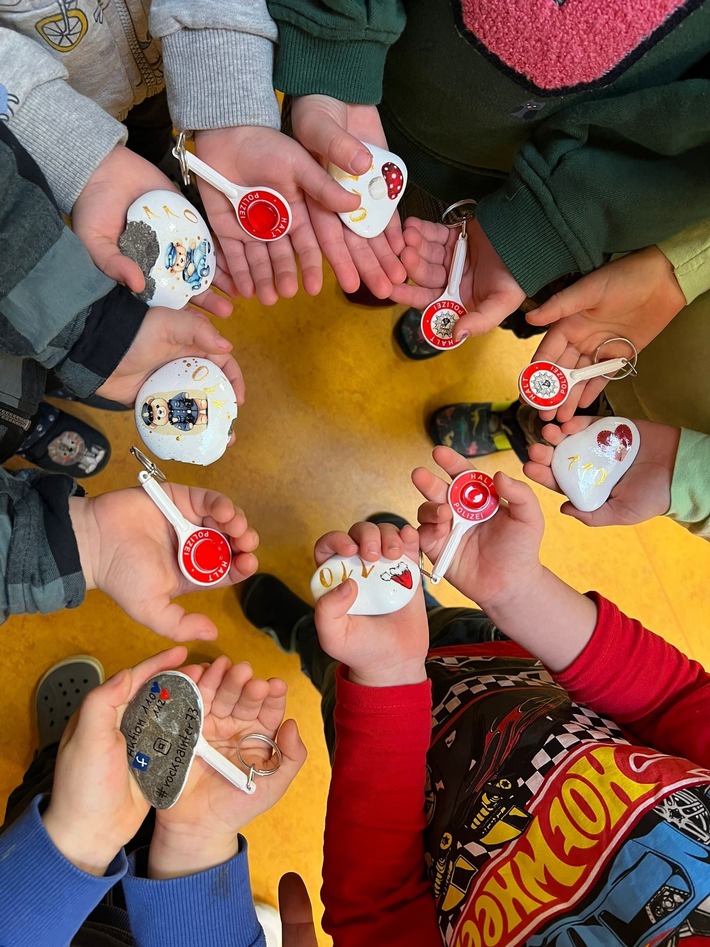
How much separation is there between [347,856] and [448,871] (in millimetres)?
102

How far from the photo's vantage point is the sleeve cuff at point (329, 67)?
67 centimetres

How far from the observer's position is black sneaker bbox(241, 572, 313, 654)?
41.3 inches

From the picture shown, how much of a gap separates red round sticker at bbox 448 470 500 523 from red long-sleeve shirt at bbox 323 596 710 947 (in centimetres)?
17

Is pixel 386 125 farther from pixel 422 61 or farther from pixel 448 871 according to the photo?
pixel 448 871

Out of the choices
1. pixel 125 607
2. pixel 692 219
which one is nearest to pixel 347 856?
pixel 125 607

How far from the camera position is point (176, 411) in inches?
29.9

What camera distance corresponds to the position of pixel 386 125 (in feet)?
2.70

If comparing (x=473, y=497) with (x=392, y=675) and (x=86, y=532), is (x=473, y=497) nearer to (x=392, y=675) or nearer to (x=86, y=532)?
(x=392, y=675)

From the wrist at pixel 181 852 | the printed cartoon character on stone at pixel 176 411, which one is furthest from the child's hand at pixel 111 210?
the wrist at pixel 181 852

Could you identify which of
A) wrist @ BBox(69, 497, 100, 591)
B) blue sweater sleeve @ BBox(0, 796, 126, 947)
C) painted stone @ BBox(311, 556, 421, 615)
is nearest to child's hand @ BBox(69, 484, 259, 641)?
wrist @ BBox(69, 497, 100, 591)

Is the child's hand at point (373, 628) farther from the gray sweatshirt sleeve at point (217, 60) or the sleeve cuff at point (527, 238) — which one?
the gray sweatshirt sleeve at point (217, 60)

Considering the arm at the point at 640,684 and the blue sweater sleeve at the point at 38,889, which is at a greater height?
the arm at the point at 640,684

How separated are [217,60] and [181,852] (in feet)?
2.60

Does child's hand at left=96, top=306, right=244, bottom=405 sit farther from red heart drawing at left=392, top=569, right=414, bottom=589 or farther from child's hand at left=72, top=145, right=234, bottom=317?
red heart drawing at left=392, top=569, right=414, bottom=589
